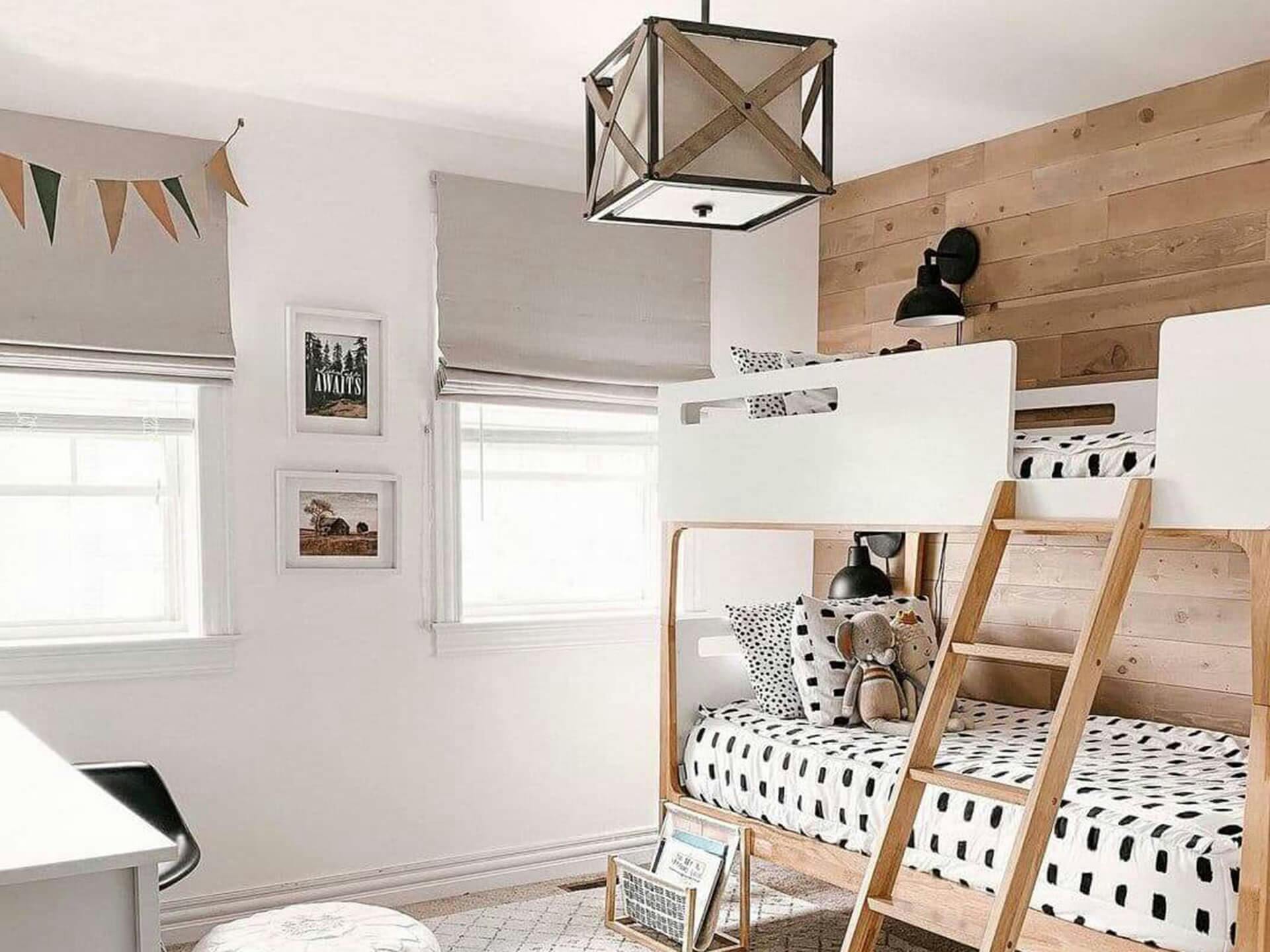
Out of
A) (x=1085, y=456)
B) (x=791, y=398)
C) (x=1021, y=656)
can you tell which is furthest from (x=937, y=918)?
(x=791, y=398)

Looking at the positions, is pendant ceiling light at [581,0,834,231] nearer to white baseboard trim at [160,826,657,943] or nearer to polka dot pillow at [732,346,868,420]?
polka dot pillow at [732,346,868,420]

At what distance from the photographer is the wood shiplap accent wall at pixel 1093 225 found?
3.35m

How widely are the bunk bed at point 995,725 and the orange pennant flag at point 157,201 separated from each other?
1510 millimetres

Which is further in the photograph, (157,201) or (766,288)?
(766,288)

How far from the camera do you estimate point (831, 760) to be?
3154 mm

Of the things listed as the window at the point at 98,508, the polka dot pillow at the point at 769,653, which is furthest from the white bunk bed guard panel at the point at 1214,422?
the window at the point at 98,508

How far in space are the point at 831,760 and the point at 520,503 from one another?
149 centimetres

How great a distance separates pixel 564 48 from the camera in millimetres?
3242

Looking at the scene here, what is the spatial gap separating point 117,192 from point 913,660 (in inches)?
101

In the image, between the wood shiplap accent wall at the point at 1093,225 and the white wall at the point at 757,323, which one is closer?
the wood shiplap accent wall at the point at 1093,225

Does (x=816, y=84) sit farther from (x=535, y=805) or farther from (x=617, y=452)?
(x=535, y=805)

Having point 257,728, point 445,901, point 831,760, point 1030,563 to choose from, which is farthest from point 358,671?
point 1030,563

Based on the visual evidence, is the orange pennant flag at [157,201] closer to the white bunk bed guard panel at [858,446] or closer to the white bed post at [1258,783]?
the white bunk bed guard panel at [858,446]

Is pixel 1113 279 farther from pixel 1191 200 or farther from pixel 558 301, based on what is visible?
pixel 558 301
